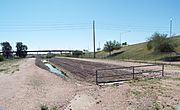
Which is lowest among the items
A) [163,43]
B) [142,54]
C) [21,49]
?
[21,49]

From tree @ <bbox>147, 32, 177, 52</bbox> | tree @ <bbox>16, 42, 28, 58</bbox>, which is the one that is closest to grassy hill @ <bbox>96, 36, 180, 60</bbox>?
tree @ <bbox>147, 32, 177, 52</bbox>

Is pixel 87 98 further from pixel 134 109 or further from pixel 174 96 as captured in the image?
pixel 174 96

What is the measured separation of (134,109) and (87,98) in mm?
4989

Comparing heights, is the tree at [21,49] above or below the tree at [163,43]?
below

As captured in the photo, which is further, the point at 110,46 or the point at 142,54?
the point at 110,46

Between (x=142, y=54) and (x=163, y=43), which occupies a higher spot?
(x=163, y=43)

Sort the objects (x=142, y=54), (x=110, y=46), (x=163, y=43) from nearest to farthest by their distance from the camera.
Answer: (x=163, y=43) → (x=142, y=54) → (x=110, y=46)

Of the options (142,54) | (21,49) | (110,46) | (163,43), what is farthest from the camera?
(21,49)

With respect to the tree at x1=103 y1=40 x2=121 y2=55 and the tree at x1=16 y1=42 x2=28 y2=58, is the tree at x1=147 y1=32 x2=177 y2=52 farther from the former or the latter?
the tree at x1=16 y1=42 x2=28 y2=58

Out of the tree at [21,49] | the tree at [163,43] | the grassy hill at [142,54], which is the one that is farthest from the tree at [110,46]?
the tree at [21,49]

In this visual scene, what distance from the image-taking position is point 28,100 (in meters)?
19.8

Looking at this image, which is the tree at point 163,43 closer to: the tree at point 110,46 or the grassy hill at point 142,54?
the grassy hill at point 142,54

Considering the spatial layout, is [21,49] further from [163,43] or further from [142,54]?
[163,43]

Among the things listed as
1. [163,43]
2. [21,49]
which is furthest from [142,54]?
[21,49]
